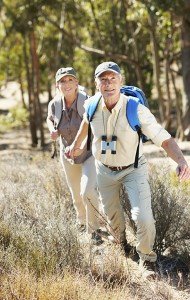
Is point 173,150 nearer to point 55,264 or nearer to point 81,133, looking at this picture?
point 81,133

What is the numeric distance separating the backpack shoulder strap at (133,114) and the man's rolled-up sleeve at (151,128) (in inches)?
1.2

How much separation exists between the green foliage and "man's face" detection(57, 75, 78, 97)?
18.7 m

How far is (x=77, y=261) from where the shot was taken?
4211 millimetres

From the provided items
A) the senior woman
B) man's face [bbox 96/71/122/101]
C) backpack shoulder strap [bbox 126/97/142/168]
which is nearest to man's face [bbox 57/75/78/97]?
the senior woman

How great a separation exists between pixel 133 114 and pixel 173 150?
1.39 feet

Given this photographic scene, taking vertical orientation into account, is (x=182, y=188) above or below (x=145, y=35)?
below

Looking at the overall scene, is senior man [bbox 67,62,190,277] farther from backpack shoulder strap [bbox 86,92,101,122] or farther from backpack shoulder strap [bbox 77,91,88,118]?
backpack shoulder strap [bbox 77,91,88,118]

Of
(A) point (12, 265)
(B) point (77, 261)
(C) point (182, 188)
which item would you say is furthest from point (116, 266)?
(C) point (182, 188)

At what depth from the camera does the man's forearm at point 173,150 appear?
3.98 meters

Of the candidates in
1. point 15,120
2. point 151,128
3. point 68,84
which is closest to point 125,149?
point 151,128

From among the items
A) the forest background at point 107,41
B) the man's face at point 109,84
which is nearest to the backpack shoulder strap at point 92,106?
the man's face at point 109,84

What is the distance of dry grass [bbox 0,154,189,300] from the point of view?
139 inches

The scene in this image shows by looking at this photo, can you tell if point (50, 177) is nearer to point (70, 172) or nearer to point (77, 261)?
point (70, 172)

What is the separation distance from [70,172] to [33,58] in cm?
1202
